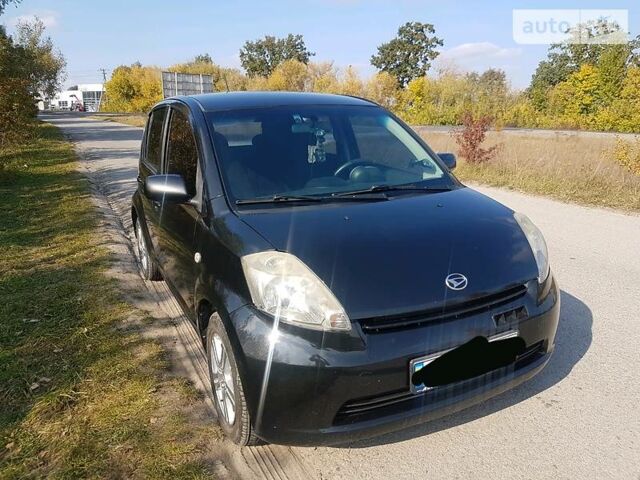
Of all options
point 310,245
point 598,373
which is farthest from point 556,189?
point 310,245

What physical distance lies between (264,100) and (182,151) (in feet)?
2.30

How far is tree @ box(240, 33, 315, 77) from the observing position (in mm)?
88688

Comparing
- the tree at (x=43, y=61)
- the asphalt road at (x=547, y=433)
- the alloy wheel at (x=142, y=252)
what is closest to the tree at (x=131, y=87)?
the tree at (x=43, y=61)

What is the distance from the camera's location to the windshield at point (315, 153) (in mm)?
2961

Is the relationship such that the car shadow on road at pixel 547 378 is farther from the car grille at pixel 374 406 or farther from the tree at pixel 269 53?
the tree at pixel 269 53

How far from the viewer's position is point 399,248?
2.34m

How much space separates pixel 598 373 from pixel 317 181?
211 cm

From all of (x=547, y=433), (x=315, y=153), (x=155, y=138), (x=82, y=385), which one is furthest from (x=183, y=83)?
(x=547, y=433)

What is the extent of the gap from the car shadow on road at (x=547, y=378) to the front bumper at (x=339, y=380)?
0.45 meters

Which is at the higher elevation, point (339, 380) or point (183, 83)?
point (183, 83)

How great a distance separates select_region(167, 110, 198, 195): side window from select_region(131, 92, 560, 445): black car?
3 centimetres

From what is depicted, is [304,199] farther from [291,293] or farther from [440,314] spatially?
[440,314]

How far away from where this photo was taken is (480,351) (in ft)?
Result: 7.25

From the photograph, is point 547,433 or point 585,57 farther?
point 585,57
